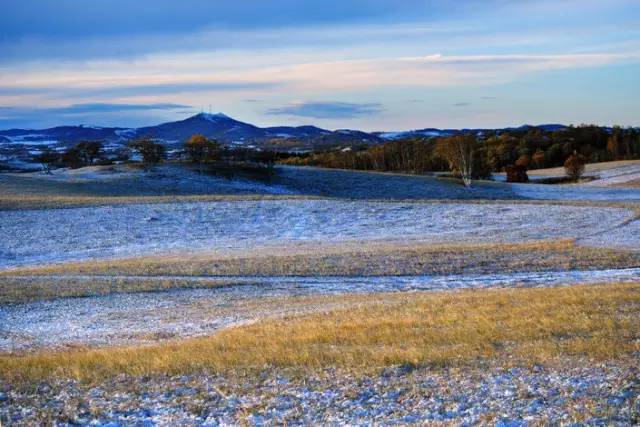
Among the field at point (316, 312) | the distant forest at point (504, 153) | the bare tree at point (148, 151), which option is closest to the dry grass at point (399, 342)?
the field at point (316, 312)

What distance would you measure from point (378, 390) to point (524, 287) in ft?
47.4

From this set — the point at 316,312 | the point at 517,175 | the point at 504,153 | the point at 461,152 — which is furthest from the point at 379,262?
the point at 504,153

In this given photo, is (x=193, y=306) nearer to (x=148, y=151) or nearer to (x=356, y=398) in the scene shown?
(x=356, y=398)

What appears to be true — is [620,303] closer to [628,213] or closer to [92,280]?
[92,280]

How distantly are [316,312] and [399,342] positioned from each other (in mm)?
6350

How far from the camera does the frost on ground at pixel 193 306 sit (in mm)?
18469

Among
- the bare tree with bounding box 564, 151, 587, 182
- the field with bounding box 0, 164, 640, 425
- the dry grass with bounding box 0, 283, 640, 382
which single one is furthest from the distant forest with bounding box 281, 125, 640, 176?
the dry grass with bounding box 0, 283, 640, 382

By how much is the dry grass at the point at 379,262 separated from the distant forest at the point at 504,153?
82.4m

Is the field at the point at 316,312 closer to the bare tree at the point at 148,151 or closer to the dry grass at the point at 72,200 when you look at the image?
the dry grass at the point at 72,200

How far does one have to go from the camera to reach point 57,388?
436 inches

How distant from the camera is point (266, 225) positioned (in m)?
47.0

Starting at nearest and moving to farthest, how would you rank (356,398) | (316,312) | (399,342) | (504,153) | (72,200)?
1. (356,398)
2. (399,342)
3. (316,312)
4. (72,200)
5. (504,153)

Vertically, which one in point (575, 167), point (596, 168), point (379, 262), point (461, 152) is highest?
point (461, 152)

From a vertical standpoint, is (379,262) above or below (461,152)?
below
